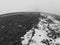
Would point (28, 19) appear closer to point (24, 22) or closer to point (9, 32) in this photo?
point (24, 22)

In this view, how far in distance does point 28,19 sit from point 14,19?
158cm

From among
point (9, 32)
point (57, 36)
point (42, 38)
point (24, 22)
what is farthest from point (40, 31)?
point (9, 32)

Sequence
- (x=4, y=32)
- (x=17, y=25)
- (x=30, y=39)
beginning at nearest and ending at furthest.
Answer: (x=30, y=39)
(x=4, y=32)
(x=17, y=25)

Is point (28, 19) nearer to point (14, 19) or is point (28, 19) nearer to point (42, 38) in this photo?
point (14, 19)

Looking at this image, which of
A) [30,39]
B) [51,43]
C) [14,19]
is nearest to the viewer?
[51,43]

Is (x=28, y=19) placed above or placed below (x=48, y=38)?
above

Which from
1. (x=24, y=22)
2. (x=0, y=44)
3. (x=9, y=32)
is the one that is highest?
(x=24, y=22)

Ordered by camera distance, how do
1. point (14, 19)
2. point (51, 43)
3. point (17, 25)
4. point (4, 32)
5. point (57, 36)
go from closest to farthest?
point (51, 43) < point (57, 36) < point (4, 32) < point (17, 25) < point (14, 19)


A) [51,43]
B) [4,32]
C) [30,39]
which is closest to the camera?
[51,43]

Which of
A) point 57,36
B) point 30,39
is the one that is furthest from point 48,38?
point 30,39

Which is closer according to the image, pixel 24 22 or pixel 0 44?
pixel 0 44

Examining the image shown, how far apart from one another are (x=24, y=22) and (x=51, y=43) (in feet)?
12.3

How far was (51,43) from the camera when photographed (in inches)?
251

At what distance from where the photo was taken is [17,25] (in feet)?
27.8
